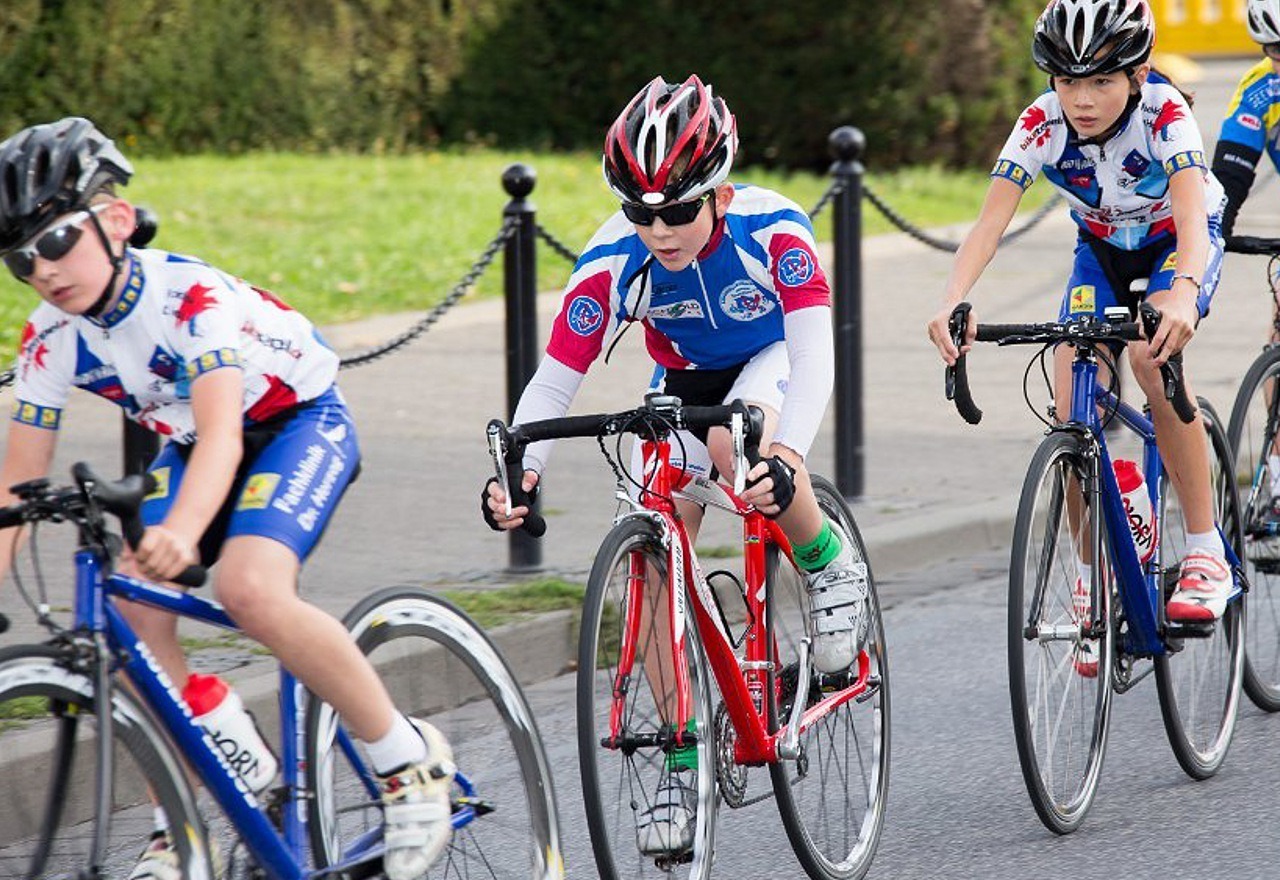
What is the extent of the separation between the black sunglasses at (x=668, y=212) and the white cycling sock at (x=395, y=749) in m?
1.16

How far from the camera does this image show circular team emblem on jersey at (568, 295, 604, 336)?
15.1ft

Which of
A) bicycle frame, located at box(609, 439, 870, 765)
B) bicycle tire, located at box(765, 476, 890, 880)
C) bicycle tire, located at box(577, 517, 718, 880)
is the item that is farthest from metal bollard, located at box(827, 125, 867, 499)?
bicycle tire, located at box(577, 517, 718, 880)

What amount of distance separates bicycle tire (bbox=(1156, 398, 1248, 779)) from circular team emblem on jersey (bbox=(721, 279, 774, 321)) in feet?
4.79

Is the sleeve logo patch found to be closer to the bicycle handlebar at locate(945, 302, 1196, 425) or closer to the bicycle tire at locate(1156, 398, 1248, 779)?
the bicycle tire at locate(1156, 398, 1248, 779)

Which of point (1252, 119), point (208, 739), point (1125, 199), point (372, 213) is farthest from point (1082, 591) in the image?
point (372, 213)

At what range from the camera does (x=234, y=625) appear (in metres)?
3.86

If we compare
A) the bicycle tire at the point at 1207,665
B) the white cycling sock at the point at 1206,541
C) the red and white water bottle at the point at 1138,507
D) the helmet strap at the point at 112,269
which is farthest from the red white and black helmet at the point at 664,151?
the white cycling sock at the point at 1206,541

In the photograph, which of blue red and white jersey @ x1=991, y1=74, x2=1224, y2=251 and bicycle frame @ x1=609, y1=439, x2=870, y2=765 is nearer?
bicycle frame @ x1=609, y1=439, x2=870, y2=765

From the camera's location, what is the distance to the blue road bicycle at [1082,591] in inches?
A: 200

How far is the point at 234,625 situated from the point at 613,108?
17090 mm

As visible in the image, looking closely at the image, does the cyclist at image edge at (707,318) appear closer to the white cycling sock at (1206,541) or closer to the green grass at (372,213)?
the white cycling sock at (1206,541)

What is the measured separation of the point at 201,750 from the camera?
3686 millimetres

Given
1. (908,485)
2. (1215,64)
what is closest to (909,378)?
(908,485)

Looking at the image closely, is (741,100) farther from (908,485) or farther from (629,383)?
(908,485)
